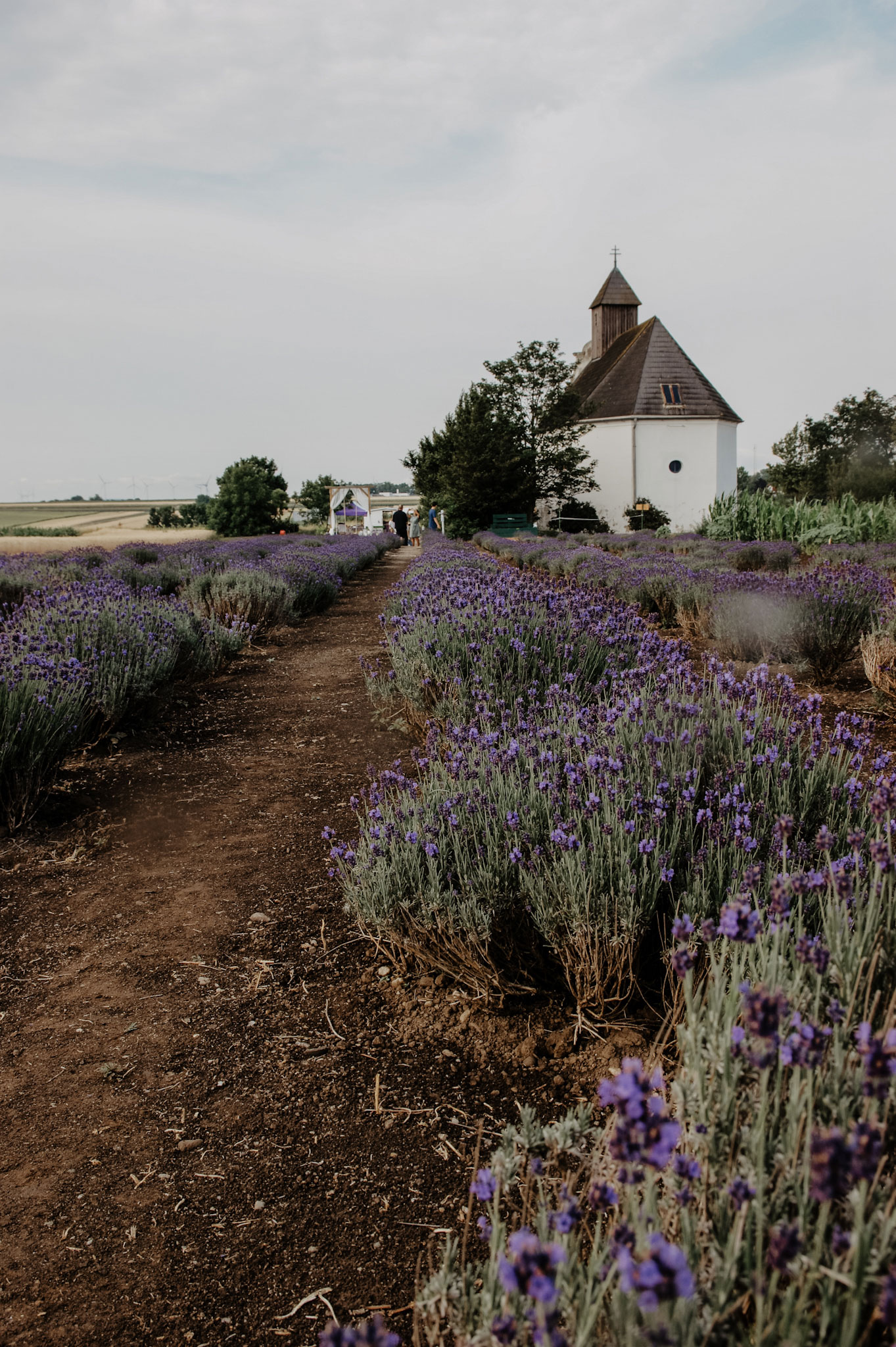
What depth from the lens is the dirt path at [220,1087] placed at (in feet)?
5.13

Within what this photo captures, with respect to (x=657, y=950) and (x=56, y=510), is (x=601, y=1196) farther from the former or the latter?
(x=56, y=510)

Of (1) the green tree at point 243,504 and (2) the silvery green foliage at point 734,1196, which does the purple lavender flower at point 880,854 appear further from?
(1) the green tree at point 243,504

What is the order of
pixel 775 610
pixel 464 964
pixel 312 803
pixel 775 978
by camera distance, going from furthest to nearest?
pixel 775 610
pixel 312 803
pixel 464 964
pixel 775 978

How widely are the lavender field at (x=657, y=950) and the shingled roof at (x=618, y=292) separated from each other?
50992mm

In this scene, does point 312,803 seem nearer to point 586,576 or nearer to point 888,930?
point 888,930

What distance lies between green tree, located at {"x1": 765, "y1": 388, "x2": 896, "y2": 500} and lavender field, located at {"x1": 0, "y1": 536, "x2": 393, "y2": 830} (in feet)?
149

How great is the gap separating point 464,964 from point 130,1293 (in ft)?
3.69

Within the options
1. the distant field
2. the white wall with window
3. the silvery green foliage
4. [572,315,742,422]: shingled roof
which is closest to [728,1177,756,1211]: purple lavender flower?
the silvery green foliage

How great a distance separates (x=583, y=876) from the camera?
7.17 feet

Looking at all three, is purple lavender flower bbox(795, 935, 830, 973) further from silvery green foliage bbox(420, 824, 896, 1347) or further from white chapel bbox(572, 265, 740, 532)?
white chapel bbox(572, 265, 740, 532)

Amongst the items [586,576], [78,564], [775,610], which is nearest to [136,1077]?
[775,610]

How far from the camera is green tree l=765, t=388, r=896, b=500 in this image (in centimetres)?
5072

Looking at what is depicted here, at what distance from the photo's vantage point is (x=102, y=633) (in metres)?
5.84

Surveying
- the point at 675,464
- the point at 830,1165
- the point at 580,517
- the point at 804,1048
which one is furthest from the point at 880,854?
the point at 675,464
